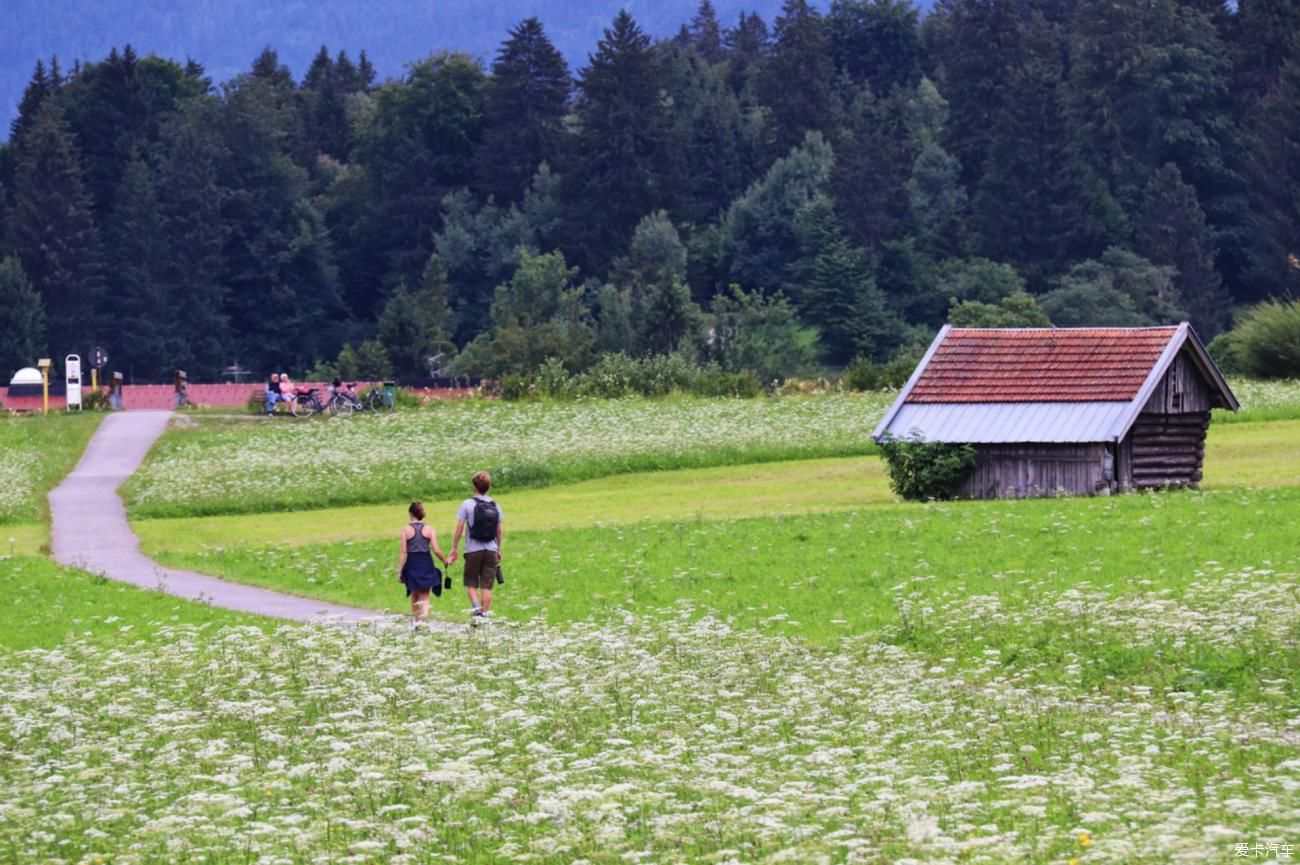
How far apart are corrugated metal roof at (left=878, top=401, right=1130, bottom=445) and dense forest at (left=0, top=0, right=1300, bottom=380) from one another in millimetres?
85931

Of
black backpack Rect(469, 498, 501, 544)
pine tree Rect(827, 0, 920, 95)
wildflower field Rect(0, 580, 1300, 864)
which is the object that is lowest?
wildflower field Rect(0, 580, 1300, 864)

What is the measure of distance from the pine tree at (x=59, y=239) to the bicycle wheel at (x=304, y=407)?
256 feet

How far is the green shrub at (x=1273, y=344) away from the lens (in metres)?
79.1

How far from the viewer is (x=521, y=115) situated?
170m

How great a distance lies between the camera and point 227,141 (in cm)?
16488

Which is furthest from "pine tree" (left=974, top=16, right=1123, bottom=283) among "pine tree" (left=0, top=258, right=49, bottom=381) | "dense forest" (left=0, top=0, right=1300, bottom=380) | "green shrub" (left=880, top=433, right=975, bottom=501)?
"green shrub" (left=880, top=433, right=975, bottom=501)

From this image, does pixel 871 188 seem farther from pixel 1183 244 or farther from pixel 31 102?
pixel 31 102

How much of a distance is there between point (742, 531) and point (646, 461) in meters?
19.8

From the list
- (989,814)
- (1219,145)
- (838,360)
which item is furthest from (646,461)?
(1219,145)

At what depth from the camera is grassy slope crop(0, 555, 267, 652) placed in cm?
2880

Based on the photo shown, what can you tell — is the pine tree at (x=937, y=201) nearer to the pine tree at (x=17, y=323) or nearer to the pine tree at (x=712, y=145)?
the pine tree at (x=712, y=145)

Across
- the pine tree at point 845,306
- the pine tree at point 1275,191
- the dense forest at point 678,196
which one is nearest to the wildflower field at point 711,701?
the dense forest at point 678,196

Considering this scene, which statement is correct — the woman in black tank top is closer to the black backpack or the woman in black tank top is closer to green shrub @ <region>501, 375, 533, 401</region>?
the black backpack

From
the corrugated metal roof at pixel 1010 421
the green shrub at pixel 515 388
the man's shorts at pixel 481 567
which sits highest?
the green shrub at pixel 515 388
